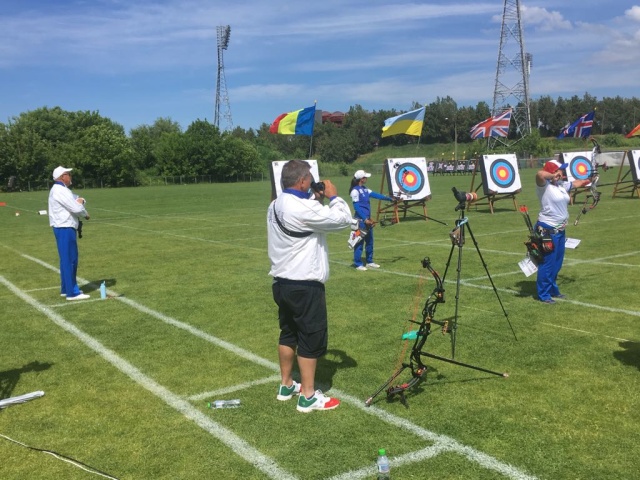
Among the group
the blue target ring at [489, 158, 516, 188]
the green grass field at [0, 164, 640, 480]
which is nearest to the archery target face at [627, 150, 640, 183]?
the blue target ring at [489, 158, 516, 188]

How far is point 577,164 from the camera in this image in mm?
27078

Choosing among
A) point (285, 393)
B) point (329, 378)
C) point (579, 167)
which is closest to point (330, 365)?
point (329, 378)

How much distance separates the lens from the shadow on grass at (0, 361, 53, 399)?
560 centimetres

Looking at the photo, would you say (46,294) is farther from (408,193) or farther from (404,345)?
(408,193)

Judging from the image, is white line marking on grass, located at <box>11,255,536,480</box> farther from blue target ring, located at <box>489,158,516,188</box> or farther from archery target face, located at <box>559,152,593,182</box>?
archery target face, located at <box>559,152,593,182</box>

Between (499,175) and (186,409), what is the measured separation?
20.9 m

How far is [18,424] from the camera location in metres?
4.86

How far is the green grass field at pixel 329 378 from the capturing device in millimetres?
4156

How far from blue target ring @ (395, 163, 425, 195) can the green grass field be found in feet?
33.3

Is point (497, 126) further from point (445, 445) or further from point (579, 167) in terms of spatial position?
point (445, 445)

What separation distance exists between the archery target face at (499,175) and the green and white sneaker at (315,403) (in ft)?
64.4

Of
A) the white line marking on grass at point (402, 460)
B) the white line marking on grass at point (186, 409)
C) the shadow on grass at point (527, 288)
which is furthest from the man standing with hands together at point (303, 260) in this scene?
the shadow on grass at point (527, 288)

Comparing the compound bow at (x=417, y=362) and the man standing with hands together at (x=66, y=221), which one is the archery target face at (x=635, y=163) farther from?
the man standing with hands together at (x=66, y=221)

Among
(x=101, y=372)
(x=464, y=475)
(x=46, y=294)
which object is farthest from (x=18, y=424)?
(x=46, y=294)
